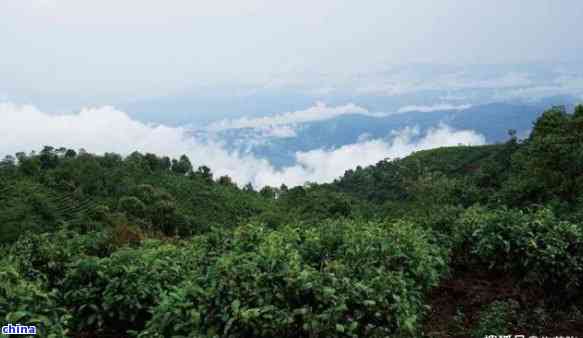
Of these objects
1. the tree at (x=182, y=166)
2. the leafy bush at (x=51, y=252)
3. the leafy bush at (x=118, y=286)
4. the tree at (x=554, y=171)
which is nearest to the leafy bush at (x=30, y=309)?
the leafy bush at (x=118, y=286)

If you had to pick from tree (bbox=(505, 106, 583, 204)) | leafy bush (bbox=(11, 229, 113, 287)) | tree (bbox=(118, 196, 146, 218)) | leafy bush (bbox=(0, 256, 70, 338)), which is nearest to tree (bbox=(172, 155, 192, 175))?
tree (bbox=(118, 196, 146, 218))

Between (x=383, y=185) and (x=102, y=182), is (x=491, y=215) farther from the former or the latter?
(x=383, y=185)

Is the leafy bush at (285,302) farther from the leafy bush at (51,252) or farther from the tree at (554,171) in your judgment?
the tree at (554,171)

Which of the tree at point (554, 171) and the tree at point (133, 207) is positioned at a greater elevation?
the tree at point (554, 171)

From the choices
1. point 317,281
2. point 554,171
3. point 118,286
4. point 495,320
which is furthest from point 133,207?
point 317,281

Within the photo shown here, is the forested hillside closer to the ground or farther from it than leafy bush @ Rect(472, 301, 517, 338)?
farther from it

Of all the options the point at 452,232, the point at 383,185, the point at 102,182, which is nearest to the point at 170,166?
the point at 102,182

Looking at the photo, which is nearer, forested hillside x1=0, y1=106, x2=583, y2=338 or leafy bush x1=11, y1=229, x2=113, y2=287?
forested hillside x1=0, y1=106, x2=583, y2=338

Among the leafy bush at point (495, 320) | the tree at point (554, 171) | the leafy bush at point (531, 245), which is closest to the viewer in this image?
the leafy bush at point (495, 320)

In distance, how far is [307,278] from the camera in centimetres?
371

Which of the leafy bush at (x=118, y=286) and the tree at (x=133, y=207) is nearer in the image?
the leafy bush at (x=118, y=286)

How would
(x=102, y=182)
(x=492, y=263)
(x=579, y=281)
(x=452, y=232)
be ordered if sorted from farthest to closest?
1. (x=102, y=182)
2. (x=452, y=232)
3. (x=492, y=263)
4. (x=579, y=281)

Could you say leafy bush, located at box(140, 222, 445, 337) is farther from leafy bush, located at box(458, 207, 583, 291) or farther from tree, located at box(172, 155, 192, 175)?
tree, located at box(172, 155, 192, 175)

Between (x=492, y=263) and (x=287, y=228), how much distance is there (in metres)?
2.42
